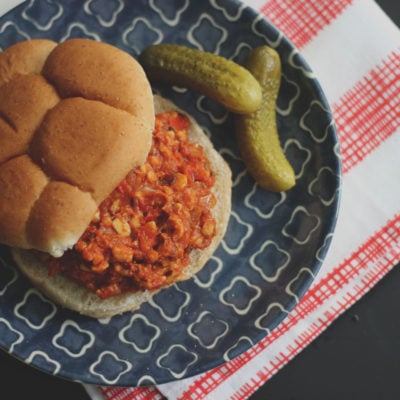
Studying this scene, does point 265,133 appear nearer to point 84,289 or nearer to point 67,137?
point 67,137

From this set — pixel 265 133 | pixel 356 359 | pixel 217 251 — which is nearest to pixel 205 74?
pixel 265 133

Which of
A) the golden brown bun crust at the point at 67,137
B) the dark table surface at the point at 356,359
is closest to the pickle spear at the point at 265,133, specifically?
the golden brown bun crust at the point at 67,137

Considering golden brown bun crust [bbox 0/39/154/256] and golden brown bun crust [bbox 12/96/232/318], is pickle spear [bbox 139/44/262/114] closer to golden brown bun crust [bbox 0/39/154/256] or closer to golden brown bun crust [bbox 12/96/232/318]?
golden brown bun crust [bbox 0/39/154/256]

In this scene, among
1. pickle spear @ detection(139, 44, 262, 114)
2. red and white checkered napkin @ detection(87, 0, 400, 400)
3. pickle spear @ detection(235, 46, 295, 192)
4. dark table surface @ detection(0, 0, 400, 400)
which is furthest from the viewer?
dark table surface @ detection(0, 0, 400, 400)

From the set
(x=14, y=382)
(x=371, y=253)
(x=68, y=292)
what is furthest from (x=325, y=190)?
(x=14, y=382)

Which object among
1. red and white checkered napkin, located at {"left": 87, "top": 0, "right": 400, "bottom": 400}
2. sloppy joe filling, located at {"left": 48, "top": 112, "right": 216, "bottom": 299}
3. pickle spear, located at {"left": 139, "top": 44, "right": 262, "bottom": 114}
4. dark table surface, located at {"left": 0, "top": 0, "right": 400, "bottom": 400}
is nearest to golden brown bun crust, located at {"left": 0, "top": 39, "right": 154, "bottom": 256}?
sloppy joe filling, located at {"left": 48, "top": 112, "right": 216, "bottom": 299}

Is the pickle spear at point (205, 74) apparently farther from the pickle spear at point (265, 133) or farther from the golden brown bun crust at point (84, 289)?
the golden brown bun crust at point (84, 289)
